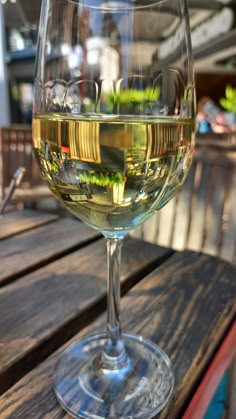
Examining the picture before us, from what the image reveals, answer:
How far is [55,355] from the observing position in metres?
0.34

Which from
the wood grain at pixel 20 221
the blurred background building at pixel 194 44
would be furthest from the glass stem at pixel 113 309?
the wood grain at pixel 20 221

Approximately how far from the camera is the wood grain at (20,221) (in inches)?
26.2

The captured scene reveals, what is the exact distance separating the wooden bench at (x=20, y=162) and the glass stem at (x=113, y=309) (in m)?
1.66

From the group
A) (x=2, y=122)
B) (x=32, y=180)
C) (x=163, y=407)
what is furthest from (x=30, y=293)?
(x=2, y=122)

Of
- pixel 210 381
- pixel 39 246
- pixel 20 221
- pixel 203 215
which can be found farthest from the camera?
pixel 203 215

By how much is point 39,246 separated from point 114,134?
15.8 inches

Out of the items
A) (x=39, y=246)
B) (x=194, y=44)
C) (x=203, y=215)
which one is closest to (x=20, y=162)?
(x=203, y=215)

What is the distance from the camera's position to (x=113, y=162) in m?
0.24

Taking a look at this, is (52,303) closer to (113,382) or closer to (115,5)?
(113,382)

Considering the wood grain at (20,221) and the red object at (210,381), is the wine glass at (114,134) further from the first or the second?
the wood grain at (20,221)

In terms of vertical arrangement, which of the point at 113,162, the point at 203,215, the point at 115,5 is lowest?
the point at 203,215

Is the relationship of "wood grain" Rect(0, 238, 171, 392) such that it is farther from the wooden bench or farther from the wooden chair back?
the wooden bench

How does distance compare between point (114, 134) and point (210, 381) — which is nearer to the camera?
point (114, 134)

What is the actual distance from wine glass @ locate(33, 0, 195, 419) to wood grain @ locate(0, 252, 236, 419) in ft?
0.05
